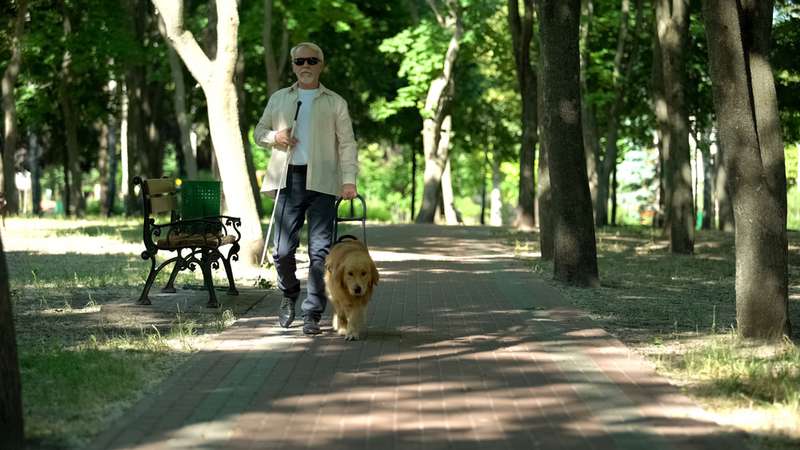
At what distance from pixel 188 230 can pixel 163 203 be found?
15.9 inches

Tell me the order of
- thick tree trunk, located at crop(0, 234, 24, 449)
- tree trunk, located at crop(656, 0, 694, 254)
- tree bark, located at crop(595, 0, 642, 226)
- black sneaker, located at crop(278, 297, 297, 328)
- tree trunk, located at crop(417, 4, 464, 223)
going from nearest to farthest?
thick tree trunk, located at crop(0, 234, 24, 449) < black sneaker, located at crop(278, 297, 297, 328) < tree trunk, located at crop(656, 0, 694, 254) < tree bark, located at crop(595, 0, 642, 226) < tree trunk, located at crop(417, 4, 464, 223)

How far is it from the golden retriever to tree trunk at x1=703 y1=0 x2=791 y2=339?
2973 millimetres

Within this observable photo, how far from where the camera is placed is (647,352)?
32.9 feet

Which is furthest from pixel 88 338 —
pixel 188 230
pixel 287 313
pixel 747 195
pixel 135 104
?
pixel 135 104

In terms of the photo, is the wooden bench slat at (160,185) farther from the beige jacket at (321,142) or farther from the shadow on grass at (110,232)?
the shadow on grass at (110,232)

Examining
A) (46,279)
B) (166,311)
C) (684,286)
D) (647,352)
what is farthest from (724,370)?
(46,279)

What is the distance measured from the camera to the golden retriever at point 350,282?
10.0 metres

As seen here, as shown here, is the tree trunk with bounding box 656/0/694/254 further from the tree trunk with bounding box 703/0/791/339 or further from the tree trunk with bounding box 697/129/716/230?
the tree trunk with bounding box 697/129/716/230

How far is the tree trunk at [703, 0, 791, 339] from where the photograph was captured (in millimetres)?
10508

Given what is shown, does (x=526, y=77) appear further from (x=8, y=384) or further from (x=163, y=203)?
(x=8, y=384)

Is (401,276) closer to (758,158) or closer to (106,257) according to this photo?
(106,257)

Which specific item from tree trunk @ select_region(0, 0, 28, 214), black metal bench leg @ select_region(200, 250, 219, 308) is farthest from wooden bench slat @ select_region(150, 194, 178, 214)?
tree trunk @ select_region(0, 0, 28, 214)

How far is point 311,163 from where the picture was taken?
1076cm

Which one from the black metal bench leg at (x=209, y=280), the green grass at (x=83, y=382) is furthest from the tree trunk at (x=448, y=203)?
the green grass at (x=83, y=382)
